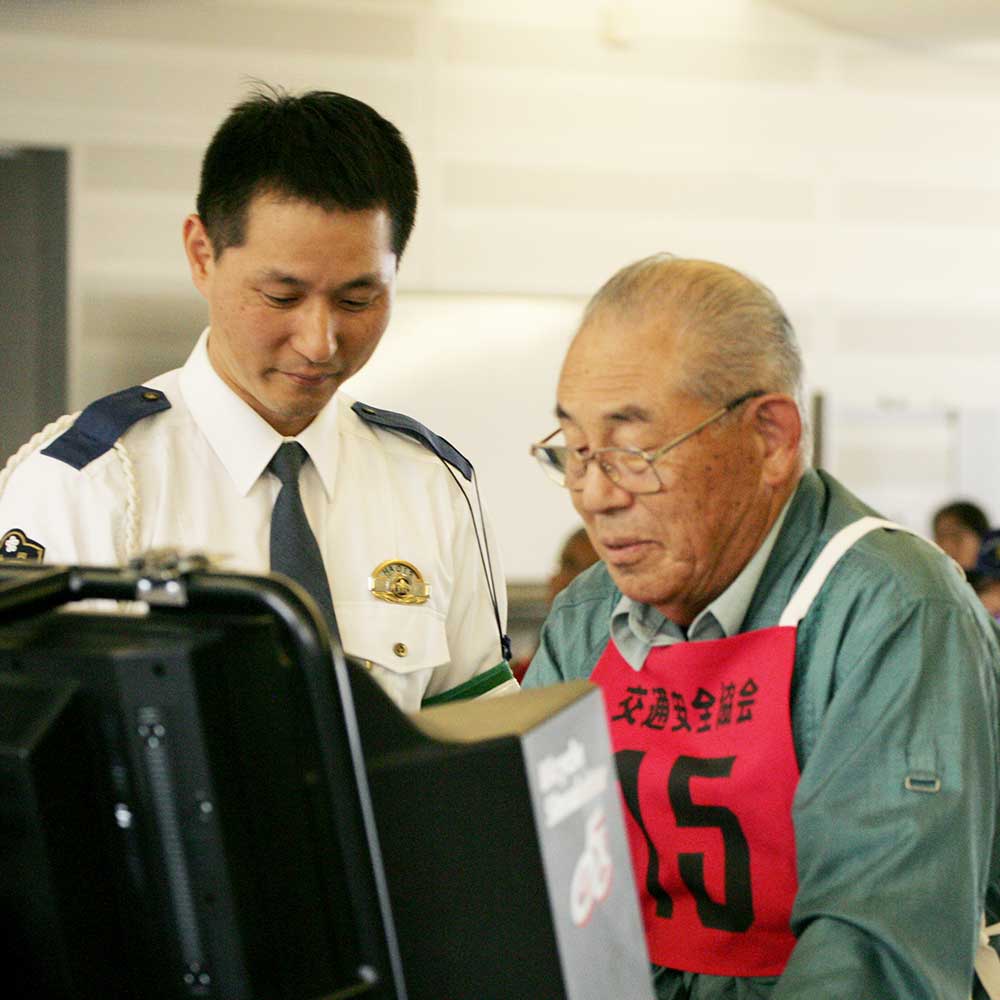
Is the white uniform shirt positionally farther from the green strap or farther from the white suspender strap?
the white suspender strap

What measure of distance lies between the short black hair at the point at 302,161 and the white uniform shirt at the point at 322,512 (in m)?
0.19

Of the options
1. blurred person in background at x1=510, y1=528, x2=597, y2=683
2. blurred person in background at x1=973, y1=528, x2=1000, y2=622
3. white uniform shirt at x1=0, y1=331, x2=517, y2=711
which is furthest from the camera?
blurred person in background at x1=510, y1=528, x2=597, y2=683

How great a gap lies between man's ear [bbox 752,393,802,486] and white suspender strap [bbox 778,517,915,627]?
10 cm

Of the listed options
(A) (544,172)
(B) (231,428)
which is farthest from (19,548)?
(A) (544,172)

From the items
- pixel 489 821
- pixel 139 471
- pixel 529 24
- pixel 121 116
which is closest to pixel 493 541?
pixel 139 471

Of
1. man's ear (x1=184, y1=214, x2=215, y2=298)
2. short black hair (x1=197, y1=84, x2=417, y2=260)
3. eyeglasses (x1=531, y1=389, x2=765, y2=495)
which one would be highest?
short black hair (x1=197, y1=84, x2=417, y2=260)

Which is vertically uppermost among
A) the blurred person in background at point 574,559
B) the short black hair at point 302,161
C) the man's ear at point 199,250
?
the short black hair at point 302,161

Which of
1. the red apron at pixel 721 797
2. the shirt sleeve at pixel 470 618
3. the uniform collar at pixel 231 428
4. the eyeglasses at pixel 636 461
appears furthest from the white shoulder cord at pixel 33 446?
the red apron at pixel 721 797

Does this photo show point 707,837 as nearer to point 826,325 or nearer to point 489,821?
point 489,821

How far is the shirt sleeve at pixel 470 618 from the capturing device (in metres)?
1.80

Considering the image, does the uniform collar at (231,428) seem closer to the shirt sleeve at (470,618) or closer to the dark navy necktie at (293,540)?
the dark navy necktie at (293,540)

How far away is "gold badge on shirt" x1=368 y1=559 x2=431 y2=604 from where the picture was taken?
5.73ft

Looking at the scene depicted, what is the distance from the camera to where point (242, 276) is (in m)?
1.59

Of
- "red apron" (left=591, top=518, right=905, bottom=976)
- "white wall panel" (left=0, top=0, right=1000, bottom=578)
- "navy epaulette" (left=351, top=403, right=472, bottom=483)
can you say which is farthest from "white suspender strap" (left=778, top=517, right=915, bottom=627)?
"white wall panel" (left=0, top=0, right=1000, bottom=578)
